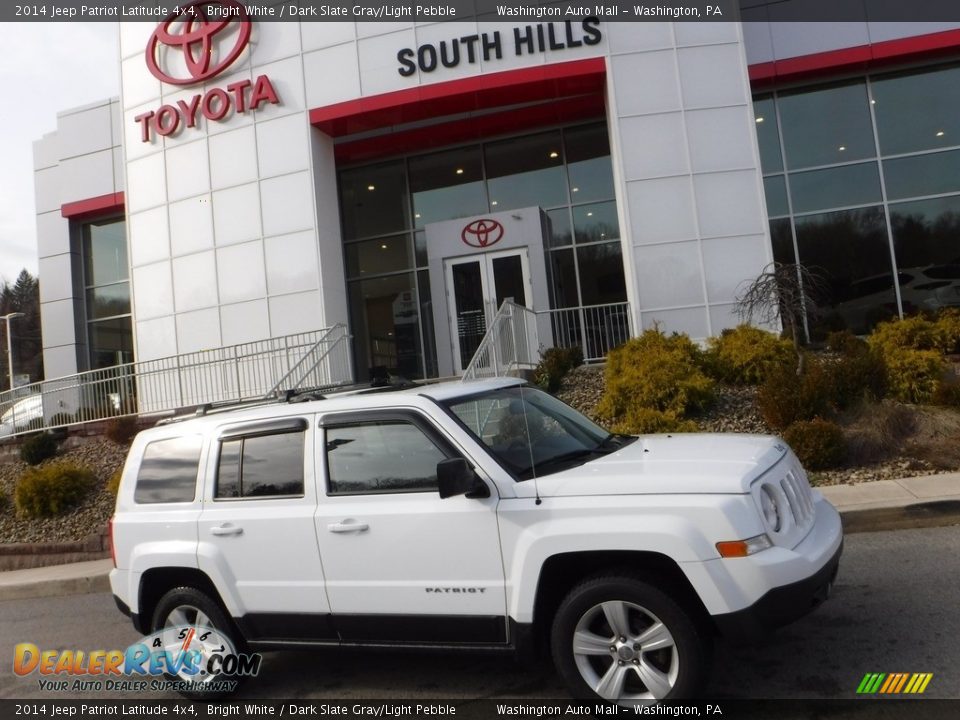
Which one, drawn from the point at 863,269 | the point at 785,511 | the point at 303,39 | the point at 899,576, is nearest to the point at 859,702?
the point at 785,511

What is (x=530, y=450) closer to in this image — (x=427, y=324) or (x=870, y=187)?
(x=427, y=324)

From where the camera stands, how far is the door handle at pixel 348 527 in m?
4.11

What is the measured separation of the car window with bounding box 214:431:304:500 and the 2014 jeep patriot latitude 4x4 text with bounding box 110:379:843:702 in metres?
0.01

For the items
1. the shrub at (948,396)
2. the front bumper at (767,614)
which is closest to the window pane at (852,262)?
the shrub at (948,396)

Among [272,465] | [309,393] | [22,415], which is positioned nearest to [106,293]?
[22,415]

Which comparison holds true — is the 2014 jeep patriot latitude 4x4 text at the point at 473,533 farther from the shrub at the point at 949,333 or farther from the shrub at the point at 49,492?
the shrub at the point at 949,333

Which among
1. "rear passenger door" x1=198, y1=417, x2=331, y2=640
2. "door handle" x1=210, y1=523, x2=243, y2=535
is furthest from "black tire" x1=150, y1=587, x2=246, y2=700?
"door handle" x1=210, y1=523, x2=243, y2=535

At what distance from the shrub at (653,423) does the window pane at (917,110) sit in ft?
35.6

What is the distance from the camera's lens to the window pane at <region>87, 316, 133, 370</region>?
2216cm

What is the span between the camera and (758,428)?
988 centimetres

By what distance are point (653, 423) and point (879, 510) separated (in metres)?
3.31

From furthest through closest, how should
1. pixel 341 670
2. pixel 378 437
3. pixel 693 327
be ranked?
pixel 693 327, pixel 341 670, pixel 378 437

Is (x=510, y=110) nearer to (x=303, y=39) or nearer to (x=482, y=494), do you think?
(x=303, y=39)

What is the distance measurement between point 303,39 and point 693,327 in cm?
1060
